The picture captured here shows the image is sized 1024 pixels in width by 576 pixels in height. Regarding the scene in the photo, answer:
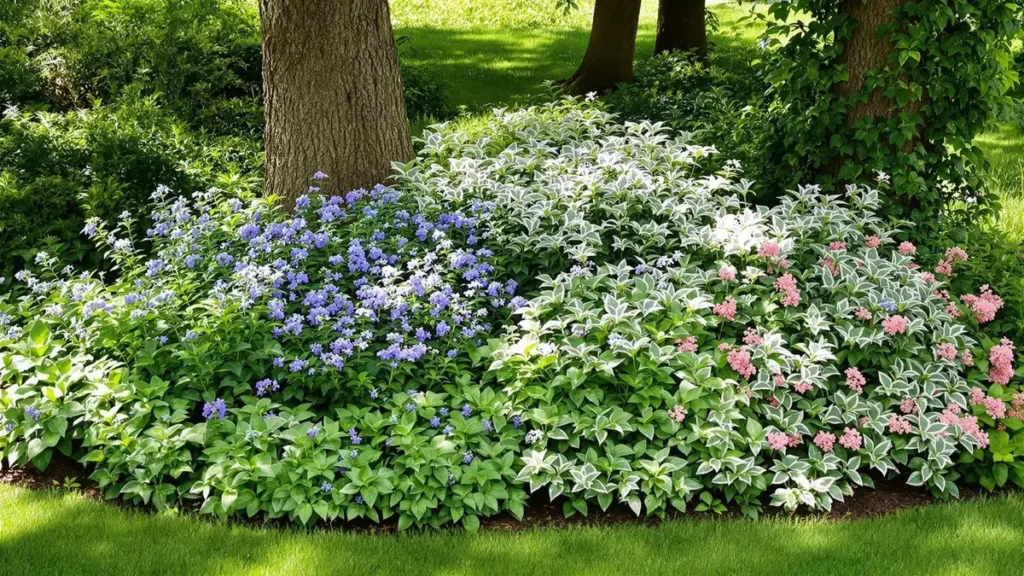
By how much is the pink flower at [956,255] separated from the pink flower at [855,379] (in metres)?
1.42

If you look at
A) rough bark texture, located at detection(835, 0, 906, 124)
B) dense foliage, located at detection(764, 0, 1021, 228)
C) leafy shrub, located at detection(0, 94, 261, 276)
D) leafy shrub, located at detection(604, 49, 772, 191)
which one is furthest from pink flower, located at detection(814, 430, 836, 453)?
leafy shrub, located at detection(0, 94, 261, 276)

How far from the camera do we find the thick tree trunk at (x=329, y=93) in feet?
19.4

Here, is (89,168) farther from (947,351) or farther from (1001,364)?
(1001,364)

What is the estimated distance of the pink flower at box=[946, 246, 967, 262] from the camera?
220 inches

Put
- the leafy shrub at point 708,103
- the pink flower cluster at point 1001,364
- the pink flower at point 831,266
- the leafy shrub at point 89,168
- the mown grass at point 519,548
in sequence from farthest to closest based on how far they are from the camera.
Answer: the leafy shrub at point 708,103
the leafy shrub at point 89,168
the pink flower at point 831,266
the pink flower cluster at point 1001,364
the mown grass at point 519,548

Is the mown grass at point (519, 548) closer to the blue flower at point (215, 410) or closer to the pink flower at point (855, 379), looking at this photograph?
the blue flower at point (215, 410)

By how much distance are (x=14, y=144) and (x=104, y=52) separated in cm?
299

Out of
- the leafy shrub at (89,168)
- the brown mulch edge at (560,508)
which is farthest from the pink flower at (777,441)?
the leafy shrub at (89,168)

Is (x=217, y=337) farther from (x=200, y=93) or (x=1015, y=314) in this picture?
(x=200, y=93)

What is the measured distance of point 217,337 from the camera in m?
4.68

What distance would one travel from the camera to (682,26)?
41.5ft

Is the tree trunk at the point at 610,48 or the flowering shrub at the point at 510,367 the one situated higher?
the tree trunk at the point at 610,48

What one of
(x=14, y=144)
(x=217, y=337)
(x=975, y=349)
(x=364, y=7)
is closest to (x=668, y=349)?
(x=975, y=349)

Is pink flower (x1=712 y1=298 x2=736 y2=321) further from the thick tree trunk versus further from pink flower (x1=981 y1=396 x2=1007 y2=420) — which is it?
the thick tree trunk
